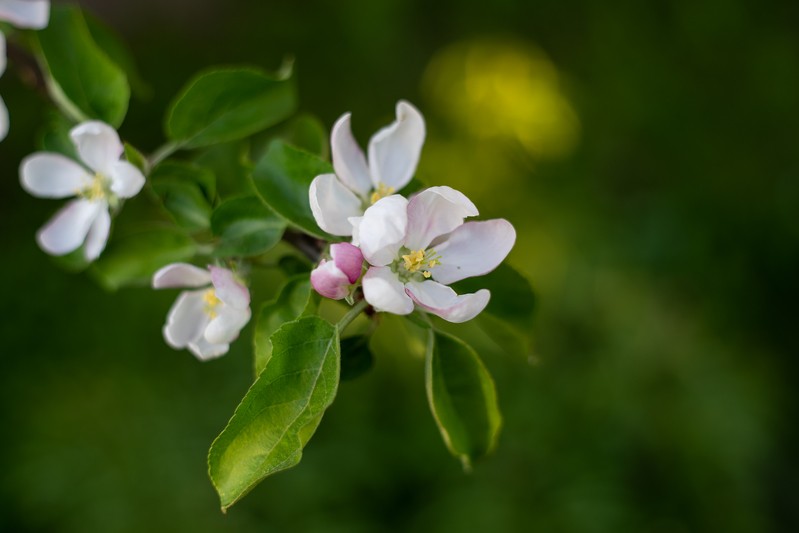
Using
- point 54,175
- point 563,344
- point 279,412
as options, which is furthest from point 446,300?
point 563,344

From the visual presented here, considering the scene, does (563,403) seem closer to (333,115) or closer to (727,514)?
(727,514)

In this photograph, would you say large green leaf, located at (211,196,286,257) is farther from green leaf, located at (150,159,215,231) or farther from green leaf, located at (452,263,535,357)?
green leaf, located at (452,263,535,357)

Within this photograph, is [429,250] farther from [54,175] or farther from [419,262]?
[54,175]

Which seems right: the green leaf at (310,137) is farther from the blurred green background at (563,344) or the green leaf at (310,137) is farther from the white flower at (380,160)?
the blurred green background at (563,344)

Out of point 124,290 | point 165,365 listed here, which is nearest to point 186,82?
point 124,290

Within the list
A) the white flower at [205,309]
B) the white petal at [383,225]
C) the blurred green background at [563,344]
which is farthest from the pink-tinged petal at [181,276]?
the blurred green background at [563,344]

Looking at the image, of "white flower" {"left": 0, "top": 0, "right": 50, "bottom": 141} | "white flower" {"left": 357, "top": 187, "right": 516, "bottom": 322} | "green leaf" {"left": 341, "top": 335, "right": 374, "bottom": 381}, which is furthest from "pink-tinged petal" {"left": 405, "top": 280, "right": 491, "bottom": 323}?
"white flower" {"left": 0, "top": 0, "right": 50, "bottom": 141}
